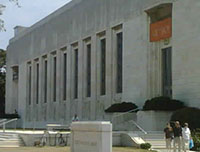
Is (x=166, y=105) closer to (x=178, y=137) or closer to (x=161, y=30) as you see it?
(x=161, y=30)

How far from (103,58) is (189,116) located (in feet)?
57.2

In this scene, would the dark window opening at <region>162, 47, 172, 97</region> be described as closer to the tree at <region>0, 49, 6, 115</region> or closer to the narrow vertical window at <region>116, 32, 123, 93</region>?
the narrow vertical window at <region>116, 32, 123, 93</region>

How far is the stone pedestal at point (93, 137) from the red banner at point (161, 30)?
861 inches

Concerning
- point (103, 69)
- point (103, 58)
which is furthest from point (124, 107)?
point (103, 58)

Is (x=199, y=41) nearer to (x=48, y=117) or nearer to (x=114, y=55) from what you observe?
(x=114, y=55)

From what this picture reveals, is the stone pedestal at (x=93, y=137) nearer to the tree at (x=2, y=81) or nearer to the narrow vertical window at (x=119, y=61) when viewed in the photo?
the narrow vertical window at (x=119, y=61)

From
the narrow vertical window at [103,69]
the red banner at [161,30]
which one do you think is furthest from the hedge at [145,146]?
the narrow vertical window at [103,69]

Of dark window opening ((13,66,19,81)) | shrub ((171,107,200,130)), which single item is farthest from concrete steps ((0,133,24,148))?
dark window opening ((13,66,19,81))

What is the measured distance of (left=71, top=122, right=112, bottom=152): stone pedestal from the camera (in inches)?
575

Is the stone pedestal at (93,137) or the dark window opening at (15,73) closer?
the stone pedestal at (93,137)

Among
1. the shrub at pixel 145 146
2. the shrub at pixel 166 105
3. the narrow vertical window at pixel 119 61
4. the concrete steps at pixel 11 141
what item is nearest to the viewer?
the shrub at pixel 145 146

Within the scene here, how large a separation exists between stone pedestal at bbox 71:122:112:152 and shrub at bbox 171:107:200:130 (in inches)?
597

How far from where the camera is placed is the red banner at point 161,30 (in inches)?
1438

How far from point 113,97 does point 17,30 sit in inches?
1482
